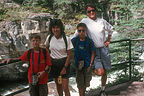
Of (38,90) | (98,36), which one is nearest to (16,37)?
(98,36)

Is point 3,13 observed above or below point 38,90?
above

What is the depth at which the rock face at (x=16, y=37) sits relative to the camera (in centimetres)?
1286

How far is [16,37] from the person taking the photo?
1357 centimetres

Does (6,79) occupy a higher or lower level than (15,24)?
lower

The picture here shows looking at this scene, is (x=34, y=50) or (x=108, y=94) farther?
(x=108, y=94)

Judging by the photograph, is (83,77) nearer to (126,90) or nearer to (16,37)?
(126,90)

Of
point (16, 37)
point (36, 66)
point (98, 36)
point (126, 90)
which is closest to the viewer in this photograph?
point (36, 66)

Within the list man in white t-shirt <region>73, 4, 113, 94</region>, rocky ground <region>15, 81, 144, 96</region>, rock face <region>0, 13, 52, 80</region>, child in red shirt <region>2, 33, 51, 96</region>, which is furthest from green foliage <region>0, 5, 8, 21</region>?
child in red shirt <region>2, 33, 51, 96</region>

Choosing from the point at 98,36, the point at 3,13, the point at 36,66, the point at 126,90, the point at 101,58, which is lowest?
the point at 126,90

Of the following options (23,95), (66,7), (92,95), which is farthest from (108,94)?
(66,7)

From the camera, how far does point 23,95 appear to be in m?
9.25

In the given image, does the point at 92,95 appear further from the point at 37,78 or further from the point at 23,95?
the point at 23,95

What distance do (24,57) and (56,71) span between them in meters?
0.61

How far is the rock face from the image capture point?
42.2 feet
